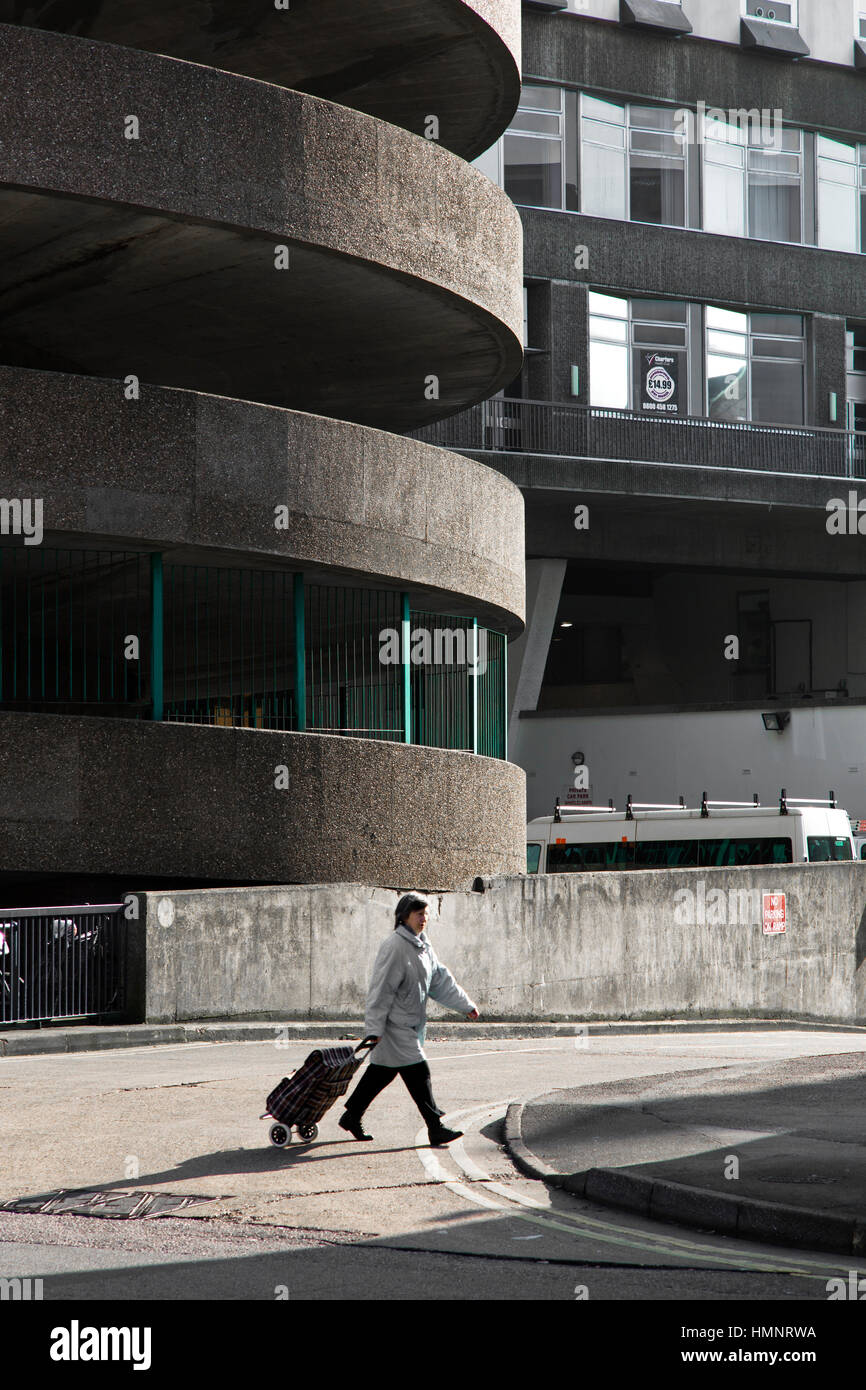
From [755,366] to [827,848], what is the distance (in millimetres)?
15796

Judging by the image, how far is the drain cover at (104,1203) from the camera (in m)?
8.82

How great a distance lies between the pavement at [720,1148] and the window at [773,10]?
31084 millimetres

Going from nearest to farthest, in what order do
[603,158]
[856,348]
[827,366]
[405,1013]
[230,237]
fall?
[405,1013], [230,237], [603,158], [827,366], [856,348]

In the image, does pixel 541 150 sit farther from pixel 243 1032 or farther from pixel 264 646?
pixel 243 1032

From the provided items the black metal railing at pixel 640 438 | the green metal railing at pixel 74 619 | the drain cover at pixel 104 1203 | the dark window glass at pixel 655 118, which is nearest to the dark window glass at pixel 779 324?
the black metal railing at pixel 640 438

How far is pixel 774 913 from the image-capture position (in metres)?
24.5

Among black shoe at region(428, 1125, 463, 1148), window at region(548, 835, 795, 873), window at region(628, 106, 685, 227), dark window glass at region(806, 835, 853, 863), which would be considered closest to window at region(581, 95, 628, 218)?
window at region(628, 106, 685, 227)

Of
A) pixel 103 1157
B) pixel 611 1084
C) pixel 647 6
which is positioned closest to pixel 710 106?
pixel 647 6

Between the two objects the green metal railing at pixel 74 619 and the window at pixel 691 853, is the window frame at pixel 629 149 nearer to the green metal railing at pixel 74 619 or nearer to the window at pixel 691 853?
the window at pixel 691 853

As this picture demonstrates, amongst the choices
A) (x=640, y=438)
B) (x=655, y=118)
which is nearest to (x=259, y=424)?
(x=640, y=438)

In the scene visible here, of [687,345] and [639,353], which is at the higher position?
[687,345]

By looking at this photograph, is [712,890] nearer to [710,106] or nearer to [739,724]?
[739,724]

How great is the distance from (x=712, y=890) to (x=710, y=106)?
22591mm

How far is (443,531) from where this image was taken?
2233cm
